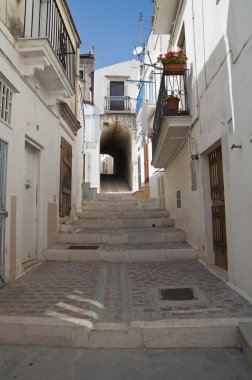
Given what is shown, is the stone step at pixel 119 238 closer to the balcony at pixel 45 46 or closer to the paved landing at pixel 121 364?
the balcony at pixel 45 46

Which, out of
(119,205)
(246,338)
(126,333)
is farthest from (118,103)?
(246,338)

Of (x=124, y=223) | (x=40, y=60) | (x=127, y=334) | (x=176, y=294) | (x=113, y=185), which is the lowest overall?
(x=127, y=334)

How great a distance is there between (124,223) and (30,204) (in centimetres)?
385

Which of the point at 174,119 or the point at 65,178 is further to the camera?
the point at 65,178

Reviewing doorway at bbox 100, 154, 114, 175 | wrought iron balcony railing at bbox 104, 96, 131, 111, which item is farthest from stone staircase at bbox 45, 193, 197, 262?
doorway at bbox 100, 154, 114, 175

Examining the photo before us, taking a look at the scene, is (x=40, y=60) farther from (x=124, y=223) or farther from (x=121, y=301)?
(x=124, y=223)

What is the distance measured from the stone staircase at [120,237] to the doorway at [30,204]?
551 millimetres

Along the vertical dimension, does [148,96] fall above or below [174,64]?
above

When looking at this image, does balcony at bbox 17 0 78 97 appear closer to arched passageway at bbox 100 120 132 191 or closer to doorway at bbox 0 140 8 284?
doorway at bbox 0 140 8 284

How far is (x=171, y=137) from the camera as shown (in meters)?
7.96

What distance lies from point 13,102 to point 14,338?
12.7ft

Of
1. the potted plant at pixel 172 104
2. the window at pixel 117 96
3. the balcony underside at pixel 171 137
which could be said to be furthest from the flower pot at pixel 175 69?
the window at pixel 117 96

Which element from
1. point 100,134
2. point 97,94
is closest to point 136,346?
point 100,134

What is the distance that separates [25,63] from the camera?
5742mm
